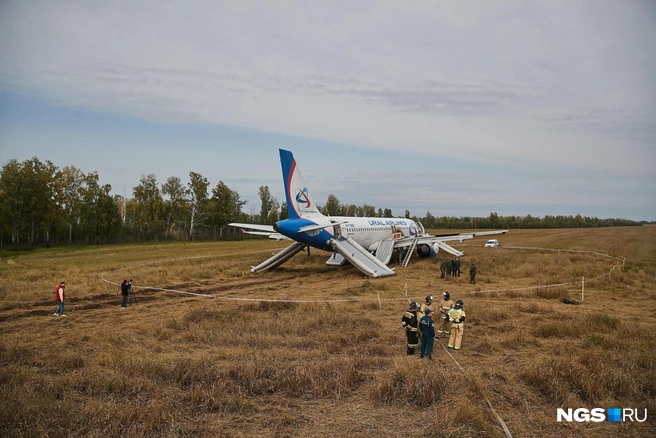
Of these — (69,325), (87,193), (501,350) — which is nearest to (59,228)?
(87,193)

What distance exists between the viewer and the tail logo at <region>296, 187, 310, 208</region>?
87.4 feet

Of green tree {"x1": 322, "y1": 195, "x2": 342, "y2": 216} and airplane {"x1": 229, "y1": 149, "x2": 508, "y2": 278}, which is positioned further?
green tree {"x1": 322, "y1": 195, "x2": 342, "y2": 216}

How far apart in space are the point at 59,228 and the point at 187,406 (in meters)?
63.4

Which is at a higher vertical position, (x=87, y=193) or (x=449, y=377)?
(x=87, y=193)

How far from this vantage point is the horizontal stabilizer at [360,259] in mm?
26047

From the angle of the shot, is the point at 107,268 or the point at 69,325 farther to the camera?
the point at 107,268

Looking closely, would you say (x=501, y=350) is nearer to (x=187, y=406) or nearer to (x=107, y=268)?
(x=187, y=406)

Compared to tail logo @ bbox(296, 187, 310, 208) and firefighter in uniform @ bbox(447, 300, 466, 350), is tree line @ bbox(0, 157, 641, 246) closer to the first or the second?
tail logo @ bbox(296, 187, 310, 208)

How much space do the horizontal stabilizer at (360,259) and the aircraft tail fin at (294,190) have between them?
2.79 meters

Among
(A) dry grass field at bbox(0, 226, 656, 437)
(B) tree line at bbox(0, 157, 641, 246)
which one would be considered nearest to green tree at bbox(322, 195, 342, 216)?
(B) tree line at bbox(0, 157, 641, 246)

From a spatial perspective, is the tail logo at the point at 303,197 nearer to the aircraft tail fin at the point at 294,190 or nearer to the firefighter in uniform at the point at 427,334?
the aircraft tail fin at the point at 294,190

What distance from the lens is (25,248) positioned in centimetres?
4938


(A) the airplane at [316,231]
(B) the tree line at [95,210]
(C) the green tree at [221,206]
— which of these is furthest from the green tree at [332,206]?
(A) the airplane at [316,231]

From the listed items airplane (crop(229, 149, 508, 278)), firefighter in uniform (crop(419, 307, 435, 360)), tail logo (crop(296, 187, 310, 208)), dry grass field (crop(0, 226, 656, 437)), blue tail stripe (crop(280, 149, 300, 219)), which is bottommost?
dry grass field (crop(0, 226, 656, 437))
